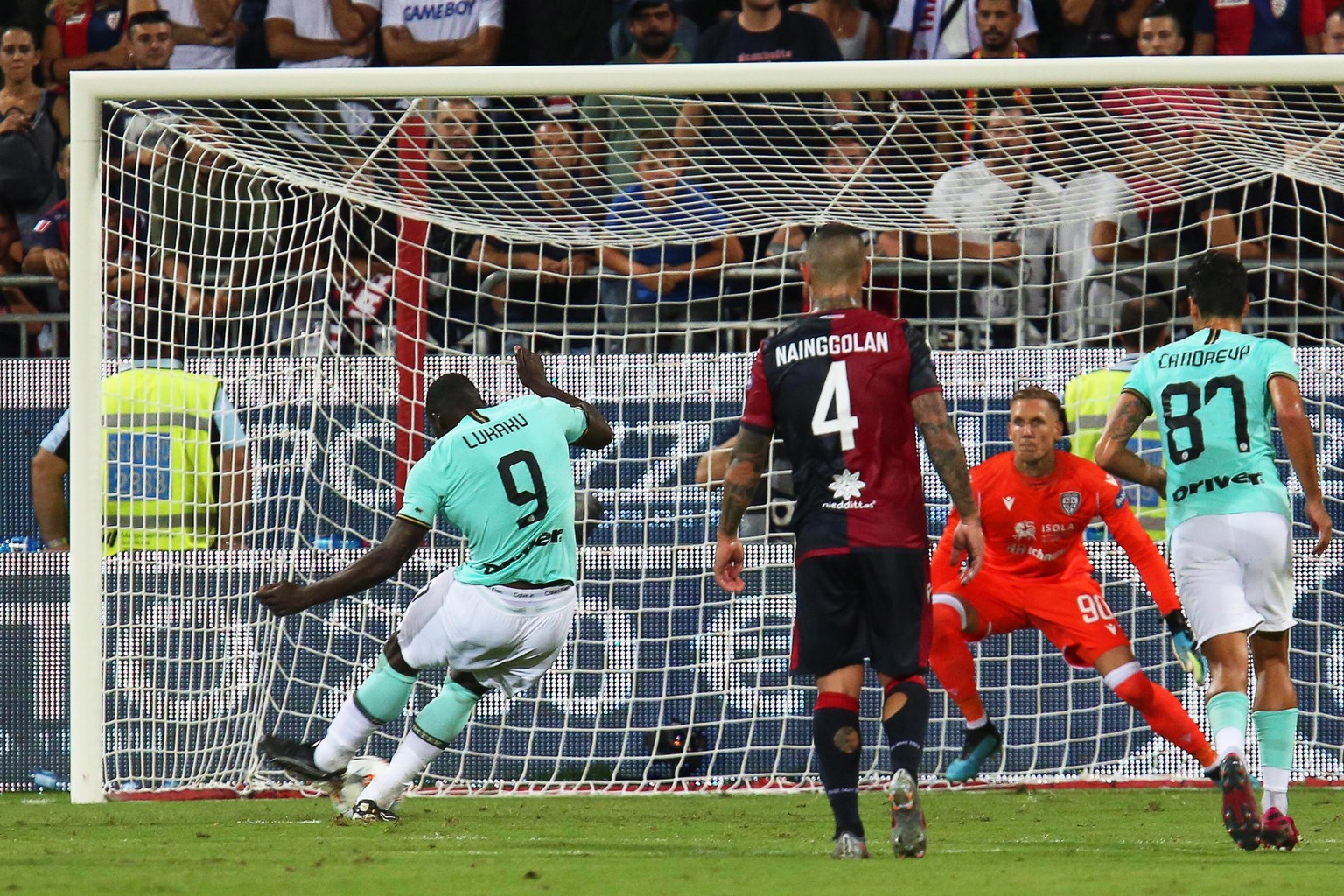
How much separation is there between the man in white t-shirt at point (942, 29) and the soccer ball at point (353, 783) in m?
6.13

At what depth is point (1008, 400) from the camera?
9453 millimetres

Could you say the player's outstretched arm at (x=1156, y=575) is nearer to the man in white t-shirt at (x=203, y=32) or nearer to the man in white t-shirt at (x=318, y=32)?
the man in white t-shirt at (x=318, y=32)

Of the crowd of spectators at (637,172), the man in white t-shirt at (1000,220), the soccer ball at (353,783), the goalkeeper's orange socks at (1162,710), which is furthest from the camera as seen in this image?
the man in white t-shirt at (1000,220)

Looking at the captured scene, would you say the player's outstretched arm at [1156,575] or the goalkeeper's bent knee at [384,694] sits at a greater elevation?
the player's outstretched arm at [1156,575]

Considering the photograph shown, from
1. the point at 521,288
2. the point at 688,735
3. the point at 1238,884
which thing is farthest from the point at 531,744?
the point at 1238,884

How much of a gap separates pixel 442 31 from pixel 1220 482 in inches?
281

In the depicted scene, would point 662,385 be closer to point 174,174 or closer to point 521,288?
point 521,288

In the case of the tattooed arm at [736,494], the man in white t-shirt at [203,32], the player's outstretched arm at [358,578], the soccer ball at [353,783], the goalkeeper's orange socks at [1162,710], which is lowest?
the soccer ball at [353,783]

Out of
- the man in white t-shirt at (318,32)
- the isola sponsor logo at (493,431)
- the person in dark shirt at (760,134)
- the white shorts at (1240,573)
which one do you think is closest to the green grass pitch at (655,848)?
the white shorts at (1240,573)

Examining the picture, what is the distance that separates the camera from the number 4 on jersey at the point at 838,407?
570cm

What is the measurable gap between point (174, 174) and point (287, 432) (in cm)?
139

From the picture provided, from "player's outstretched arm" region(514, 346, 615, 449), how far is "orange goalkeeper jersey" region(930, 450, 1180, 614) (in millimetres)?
1658

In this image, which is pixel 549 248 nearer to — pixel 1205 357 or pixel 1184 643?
pixel 1184 643

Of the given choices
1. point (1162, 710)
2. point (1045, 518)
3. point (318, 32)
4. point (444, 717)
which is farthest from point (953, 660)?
point (318, 32)
